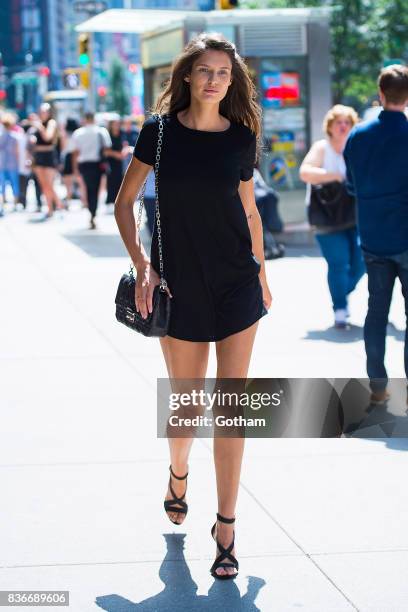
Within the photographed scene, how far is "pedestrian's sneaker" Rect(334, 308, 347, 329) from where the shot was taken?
9.92m

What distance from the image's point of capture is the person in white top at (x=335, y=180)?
9773mm

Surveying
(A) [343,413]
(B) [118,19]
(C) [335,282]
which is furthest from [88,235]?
(A) [343,413]

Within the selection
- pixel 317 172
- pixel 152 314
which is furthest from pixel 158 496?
pixel 317 172

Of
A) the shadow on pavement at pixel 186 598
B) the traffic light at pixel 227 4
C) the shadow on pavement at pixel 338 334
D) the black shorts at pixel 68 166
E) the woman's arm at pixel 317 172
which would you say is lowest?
the black shorts at pixel 68 166

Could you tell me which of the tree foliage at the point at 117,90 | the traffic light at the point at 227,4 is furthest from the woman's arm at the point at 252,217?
the tree foliage at the point at 117,90

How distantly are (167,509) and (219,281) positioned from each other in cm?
102

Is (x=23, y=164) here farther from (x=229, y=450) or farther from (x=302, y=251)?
(x=229, y=450)

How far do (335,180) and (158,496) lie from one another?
15.9 ft

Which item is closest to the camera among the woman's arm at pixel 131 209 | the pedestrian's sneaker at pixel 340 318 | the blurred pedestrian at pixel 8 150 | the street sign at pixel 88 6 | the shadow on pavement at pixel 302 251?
the woman's arm at pixel 131 209

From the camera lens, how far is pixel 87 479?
5.77m

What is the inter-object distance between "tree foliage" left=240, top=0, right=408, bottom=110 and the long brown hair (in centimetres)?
2580

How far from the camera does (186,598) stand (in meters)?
4.32

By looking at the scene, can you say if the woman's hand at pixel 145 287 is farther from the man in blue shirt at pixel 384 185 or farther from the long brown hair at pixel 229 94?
the man in blue shirt at pixel 384 185

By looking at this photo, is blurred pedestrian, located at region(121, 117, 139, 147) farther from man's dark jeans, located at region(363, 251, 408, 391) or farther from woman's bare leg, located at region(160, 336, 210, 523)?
woman's bare leg, located at region(160, 336, 210, 523)
